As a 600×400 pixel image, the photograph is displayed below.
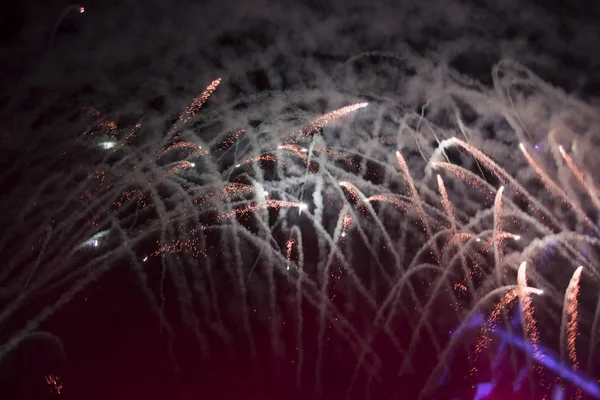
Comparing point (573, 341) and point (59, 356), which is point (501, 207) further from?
point (59, 356)

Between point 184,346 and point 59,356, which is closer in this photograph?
point 59,356

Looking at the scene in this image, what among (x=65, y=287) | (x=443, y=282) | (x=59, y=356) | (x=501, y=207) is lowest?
(x=443, y=282)

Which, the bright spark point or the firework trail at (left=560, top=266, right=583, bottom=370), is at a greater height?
the bright spark point

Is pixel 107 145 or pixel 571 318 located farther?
pixel 571 318

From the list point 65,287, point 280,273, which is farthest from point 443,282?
point 65,287

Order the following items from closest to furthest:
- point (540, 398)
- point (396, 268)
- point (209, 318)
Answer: point (540, 398) → point (209, 318) → point (396, 268)

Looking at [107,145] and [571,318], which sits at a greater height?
[107,145]

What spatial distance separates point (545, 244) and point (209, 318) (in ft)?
36.1

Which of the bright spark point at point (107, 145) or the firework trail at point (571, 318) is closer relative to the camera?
the bright spark point at point (107, 145)

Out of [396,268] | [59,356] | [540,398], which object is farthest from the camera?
[396,268]

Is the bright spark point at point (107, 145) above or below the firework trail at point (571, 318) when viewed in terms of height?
above

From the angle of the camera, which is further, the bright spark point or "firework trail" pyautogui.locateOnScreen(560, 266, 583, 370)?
"firework trail" pyautogui.locateOnScreen(560, 266, 583, 370)

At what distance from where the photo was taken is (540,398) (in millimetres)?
13914

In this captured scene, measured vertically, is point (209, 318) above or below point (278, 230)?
below
